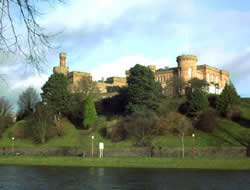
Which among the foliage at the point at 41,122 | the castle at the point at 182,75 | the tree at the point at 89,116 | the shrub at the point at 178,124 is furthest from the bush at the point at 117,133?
the castle at the point at 182,75

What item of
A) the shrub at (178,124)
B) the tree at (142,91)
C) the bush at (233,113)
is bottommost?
the shrub at (178,124)

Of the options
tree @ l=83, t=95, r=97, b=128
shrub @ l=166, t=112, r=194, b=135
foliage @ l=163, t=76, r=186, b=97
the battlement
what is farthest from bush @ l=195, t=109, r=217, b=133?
the battlement

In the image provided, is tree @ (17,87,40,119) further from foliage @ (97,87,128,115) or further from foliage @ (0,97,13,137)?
foliage @ (97,87,128,115)

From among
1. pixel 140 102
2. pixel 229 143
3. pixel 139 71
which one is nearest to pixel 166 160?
pixel 229 143

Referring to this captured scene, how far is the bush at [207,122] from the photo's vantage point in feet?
175

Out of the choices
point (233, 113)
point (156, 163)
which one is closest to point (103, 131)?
point (233, 113)

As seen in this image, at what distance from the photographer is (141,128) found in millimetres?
50969

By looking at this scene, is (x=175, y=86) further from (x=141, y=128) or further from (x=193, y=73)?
(x=141, y=128)

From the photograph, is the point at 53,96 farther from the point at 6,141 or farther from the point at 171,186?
the point at 171,186

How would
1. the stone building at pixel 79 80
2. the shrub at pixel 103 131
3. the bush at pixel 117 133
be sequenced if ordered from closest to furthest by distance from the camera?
the bush at pixel 117 133 → the shrub at pixel 103 131 → the stone building at pixel 79 80

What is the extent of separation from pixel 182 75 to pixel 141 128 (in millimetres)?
32823

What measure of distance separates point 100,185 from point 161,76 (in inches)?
2929

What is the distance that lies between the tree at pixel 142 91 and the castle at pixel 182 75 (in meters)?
12.5

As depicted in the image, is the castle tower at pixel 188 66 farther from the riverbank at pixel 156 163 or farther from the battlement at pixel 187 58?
the riverbank at pixel 156 163
